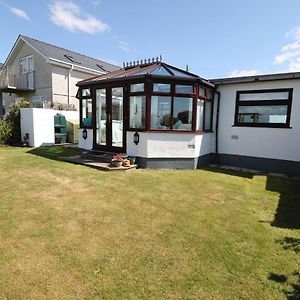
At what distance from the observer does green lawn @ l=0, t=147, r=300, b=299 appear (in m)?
2.52

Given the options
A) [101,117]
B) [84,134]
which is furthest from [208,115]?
[84,134]

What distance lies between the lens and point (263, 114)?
8.90m

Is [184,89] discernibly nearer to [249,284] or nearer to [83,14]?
[249,284]

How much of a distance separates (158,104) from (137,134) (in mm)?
1281

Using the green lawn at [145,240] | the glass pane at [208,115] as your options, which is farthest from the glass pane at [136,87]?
the green lawn at [145,240]

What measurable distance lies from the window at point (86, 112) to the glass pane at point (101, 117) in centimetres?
46

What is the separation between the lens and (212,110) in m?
9.79

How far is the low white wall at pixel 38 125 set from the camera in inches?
479

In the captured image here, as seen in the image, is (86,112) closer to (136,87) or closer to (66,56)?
(136,87)

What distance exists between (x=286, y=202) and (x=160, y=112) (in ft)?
15.5

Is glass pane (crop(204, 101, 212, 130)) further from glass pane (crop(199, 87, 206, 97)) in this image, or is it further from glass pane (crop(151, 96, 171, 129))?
glass pane (crop(151, 96, 171, 129))

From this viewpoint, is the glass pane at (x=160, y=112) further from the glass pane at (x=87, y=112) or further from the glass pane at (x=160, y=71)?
the glass pane at (x=87, y=112)

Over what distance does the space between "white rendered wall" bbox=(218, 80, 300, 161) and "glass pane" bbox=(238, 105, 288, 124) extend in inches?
11.3

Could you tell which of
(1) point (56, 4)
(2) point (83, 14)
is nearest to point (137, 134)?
(1) point (56, 4)
